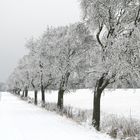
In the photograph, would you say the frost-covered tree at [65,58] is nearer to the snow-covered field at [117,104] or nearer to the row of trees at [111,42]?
the snow-covered field at [117,104]

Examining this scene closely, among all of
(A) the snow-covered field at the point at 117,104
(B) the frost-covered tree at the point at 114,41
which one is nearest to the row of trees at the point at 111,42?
(B) the frost-covered tree at the point at 114,41

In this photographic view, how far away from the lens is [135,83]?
20359 millimetres

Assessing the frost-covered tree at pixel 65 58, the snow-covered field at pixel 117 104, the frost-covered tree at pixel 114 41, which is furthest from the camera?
the snow-covered field at pixel 117 104

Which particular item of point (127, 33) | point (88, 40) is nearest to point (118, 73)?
point (127, 33)

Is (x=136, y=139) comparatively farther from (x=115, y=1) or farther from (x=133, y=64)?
(x=115, y=1)

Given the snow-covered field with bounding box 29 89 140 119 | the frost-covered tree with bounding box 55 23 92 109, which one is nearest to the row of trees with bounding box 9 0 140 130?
the snow-covered field with bounding box 29 89 140 119

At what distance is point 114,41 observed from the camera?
1806 centimetres

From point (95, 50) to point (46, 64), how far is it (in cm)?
1732

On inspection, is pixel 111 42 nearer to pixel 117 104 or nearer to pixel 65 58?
pixel 65 58

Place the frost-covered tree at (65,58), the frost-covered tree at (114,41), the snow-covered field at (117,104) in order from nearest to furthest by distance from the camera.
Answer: the frost-covered tree at (114,41)
the frost-covered tree at (65,58)
the snow-covered field at (117,104)

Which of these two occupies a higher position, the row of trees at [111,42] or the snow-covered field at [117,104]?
the row of trees at [111,42]

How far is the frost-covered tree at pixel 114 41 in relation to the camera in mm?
17359

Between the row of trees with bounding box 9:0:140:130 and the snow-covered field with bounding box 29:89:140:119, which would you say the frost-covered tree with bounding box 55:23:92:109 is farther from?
the row of trees with bounding box 9:0:140:130

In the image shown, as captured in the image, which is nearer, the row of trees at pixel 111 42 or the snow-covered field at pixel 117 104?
the row of trees at pixel 111 42
